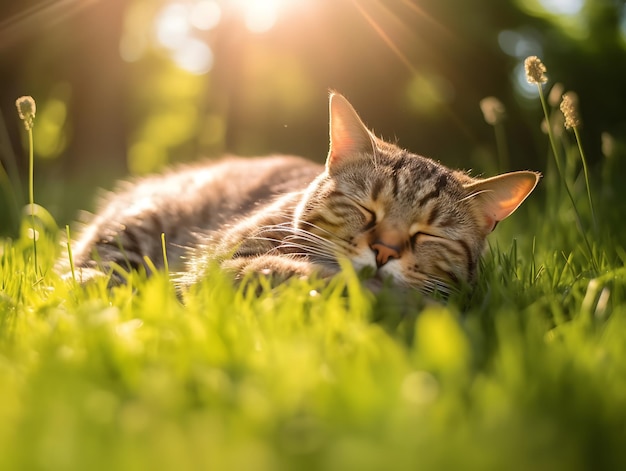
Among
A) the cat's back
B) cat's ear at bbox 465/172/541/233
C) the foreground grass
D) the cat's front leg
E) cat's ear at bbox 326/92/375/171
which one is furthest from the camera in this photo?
the cat's back

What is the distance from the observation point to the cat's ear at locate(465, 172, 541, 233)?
195 centimetres

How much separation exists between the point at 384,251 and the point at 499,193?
489 millimetres

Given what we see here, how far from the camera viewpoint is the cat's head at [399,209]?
1.83 m

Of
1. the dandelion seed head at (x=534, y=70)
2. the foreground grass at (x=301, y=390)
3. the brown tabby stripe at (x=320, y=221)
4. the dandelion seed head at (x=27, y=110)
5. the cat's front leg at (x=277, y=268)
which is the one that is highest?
→ the dandelion seed head at (x=534, y=70)

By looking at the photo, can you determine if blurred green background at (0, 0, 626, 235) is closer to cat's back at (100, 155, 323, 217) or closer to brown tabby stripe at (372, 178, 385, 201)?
cat's back at (100, 155, 323, 217)

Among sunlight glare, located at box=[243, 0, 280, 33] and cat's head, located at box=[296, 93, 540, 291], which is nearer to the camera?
cat's head, located at box=[296, 93, 540, 291]

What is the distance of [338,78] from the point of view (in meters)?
5.83

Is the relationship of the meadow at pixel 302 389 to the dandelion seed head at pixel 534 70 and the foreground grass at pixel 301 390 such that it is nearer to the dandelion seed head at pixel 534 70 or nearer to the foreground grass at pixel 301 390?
the foreground grass at pixel 301 390

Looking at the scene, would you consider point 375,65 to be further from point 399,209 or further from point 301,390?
point 301,390

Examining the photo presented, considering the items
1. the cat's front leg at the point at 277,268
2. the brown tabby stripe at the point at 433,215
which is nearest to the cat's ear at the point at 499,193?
the brown tabby stripe at the point at 433,215

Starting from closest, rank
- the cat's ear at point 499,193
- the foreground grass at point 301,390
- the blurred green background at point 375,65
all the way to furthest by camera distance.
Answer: the foreground grass at point 301,390 < the cat's ear at point 499,193 < the blurred green background at point 375,65

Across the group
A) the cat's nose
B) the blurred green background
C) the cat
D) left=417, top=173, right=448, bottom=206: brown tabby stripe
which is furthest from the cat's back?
the blurred green background

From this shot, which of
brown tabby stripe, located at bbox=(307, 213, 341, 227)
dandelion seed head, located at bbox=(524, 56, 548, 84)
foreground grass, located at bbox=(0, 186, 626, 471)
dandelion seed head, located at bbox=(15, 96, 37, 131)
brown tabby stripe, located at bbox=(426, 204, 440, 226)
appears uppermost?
dandelion seed head, located at bbox=(524, 56, 548, 84)

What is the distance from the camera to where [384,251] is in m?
1.80
